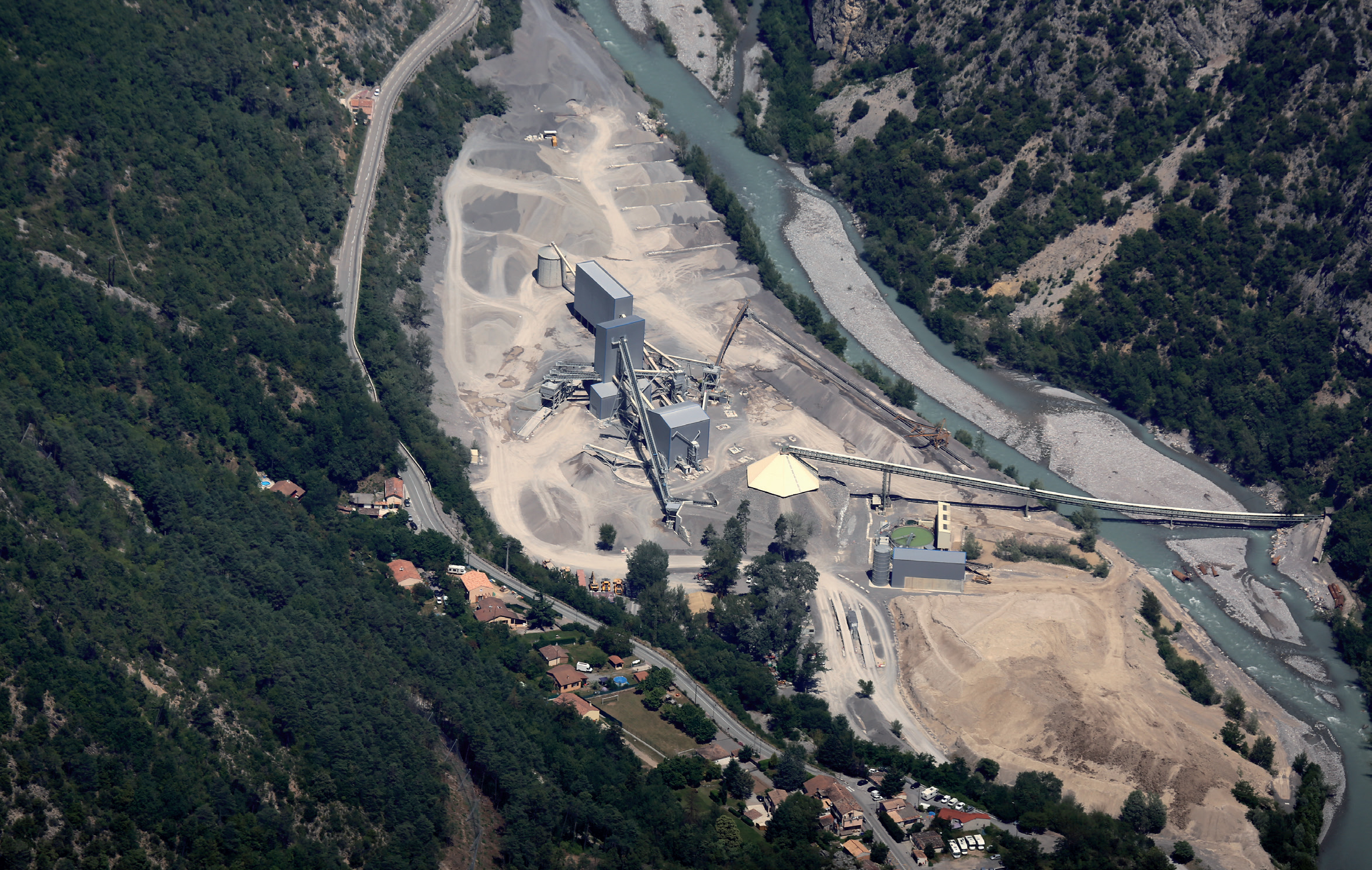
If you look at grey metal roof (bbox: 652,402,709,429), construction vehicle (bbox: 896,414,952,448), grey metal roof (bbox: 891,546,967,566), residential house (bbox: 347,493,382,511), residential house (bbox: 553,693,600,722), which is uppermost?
grey metal roof (bbox: 652,402,709,429)

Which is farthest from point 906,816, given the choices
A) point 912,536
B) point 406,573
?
point 406,573

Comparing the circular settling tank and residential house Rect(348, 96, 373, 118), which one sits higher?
residential house Rect(348, 96, 373, 118)

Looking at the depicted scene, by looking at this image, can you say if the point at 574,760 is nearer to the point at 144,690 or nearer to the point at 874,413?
the point at 144,690

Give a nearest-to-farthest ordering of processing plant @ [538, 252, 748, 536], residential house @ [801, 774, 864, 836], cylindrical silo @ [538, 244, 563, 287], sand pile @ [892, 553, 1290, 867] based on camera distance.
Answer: residential house @ [801, 774, 864, 836], sand pile @ [892, 553, 1290, 867], processing plant @ [538, 252, 748, 536], cylindrical silo @ [538, 244, 563, 287]

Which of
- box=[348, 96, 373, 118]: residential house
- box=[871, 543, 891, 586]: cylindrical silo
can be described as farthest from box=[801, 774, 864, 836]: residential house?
box=[348, 96, 373, 118]: residential house

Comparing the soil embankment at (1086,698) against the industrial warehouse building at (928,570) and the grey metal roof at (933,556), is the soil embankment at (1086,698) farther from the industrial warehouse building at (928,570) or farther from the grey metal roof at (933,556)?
the grey metal roof at (933,556)

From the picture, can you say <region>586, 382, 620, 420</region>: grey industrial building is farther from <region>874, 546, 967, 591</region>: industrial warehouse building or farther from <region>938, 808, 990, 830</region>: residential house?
<region>938, 808, 990, 830</region>: residential house

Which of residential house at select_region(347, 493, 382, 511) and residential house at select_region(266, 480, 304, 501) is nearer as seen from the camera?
residential house at select_region(266, 480, 304, 501)

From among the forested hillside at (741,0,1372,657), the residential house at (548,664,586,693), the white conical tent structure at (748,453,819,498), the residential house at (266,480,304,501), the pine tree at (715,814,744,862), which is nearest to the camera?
the pine tree at (715,814,744,862)

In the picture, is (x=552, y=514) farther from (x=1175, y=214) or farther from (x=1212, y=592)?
(x=1175, y=214)
